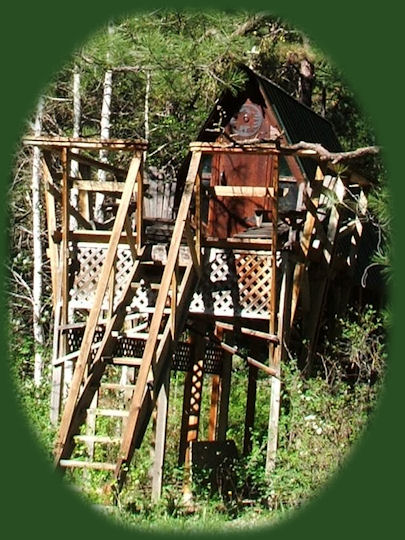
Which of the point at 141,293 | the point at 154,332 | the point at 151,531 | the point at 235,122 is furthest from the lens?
the point at 235,122

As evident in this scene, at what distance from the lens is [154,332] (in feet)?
31.9

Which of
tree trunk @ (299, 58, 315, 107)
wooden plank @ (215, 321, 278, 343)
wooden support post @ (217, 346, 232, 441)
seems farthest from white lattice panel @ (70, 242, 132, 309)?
tree trunk @ (299, 58, 315, 107)

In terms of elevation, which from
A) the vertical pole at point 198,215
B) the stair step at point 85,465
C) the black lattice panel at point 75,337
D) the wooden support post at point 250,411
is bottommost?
the wooden support post at point 250,411

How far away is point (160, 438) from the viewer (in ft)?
35.0

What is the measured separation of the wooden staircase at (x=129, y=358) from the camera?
374 inches

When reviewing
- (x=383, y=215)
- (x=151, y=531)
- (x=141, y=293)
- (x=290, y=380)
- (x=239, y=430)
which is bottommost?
(x=239, y=430)

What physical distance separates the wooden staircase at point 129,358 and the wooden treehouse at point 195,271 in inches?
0.6

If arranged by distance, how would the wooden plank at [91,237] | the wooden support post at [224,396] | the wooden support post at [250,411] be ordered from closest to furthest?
the wooden plank at [91,237] → the wooden support post at [224,396] → the wooden support post at [250,411]

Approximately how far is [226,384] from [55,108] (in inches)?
304

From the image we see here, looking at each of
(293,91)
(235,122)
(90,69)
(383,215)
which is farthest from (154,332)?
(293,91)

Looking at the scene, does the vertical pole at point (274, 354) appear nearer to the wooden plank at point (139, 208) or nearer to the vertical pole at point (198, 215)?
the vertical pole at point (198, 215)

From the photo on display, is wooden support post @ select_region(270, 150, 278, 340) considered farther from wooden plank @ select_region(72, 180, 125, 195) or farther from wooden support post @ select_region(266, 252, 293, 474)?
wooden plank @ select_region(72, 180, 125, 195)

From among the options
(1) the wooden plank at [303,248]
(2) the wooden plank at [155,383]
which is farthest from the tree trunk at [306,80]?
(2) the wooden plank at [155,383]

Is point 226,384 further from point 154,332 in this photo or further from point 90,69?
point 90,69
